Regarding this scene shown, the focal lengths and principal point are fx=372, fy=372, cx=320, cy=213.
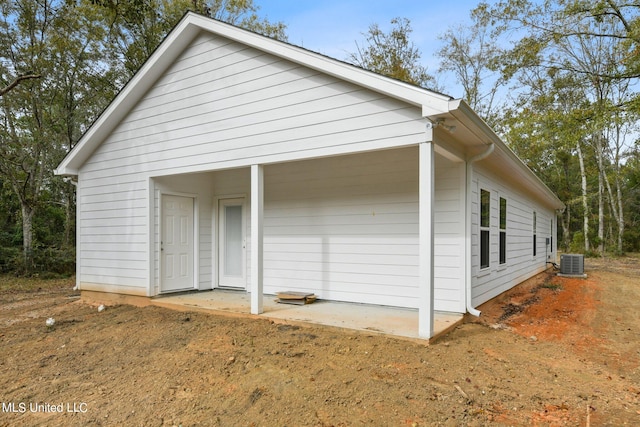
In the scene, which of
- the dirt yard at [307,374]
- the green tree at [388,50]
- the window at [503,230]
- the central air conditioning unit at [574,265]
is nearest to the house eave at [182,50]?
the dirt yard at [307,374]

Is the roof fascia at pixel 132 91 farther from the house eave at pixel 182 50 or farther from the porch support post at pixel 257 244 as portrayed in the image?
the porch support post at pixel 257 244

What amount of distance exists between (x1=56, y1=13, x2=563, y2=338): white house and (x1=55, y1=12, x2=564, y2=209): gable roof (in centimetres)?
2

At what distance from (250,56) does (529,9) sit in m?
11.3

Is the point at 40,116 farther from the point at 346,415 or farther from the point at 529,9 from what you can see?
the point at 529,9

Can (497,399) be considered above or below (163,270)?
below

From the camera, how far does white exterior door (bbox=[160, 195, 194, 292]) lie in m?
7.11

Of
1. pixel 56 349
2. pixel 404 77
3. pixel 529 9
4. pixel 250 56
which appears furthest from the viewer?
pixel 404 77

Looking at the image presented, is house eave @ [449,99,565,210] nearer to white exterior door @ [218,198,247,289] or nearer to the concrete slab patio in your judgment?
the concrete slab patio

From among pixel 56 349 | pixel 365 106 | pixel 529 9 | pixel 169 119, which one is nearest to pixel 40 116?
pixel 169 119

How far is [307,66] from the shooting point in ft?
16.6

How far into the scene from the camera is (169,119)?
665 centimetres

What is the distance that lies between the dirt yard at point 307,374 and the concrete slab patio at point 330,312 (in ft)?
0.61

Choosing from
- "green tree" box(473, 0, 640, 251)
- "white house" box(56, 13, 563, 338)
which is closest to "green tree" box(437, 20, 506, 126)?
"green tree" box(473, 0, 640, 251)

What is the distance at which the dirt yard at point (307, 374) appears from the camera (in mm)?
2896
